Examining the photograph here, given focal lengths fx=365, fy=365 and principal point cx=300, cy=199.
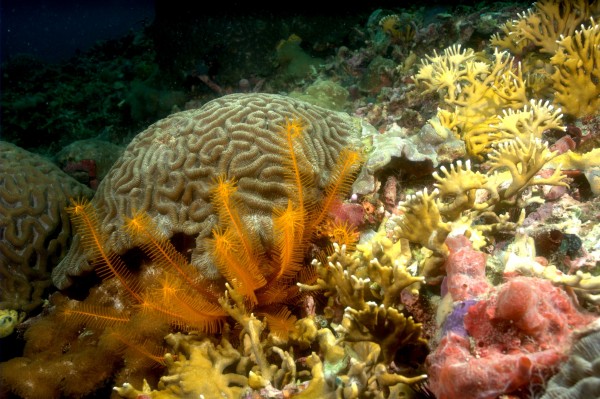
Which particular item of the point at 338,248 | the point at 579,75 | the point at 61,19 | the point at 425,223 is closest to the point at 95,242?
the point at 338,248

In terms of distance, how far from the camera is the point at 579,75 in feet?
11.9

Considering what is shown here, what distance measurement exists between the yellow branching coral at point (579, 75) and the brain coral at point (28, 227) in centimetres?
629

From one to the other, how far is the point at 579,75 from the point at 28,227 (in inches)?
262

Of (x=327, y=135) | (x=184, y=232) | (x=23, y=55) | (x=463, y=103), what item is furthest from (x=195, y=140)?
(x=23, y=55)

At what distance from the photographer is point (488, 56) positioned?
5.27 metres

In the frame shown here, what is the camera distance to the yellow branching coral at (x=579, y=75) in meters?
3.58

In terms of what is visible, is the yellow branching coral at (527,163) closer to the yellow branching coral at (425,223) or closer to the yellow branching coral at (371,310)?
the yellow branching coral at (425,223)

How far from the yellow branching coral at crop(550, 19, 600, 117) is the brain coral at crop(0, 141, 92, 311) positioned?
6.29 m

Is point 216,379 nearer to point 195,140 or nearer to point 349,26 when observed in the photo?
point 195,140

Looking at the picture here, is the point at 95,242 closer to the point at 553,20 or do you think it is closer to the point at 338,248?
the point at 338,248

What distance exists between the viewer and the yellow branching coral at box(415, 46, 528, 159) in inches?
153

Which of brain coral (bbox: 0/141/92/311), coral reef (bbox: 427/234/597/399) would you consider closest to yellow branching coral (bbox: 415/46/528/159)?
coral reef (bbox: 427/234/597/399)

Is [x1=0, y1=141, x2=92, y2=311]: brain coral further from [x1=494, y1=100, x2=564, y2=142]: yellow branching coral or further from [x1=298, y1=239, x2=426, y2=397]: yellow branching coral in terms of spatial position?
[x1=494, y1=100, x2=564, y2=142]: yellow branching coral

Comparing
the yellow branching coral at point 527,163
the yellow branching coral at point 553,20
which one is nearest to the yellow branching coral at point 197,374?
the yellow branching coral at point 527,163
